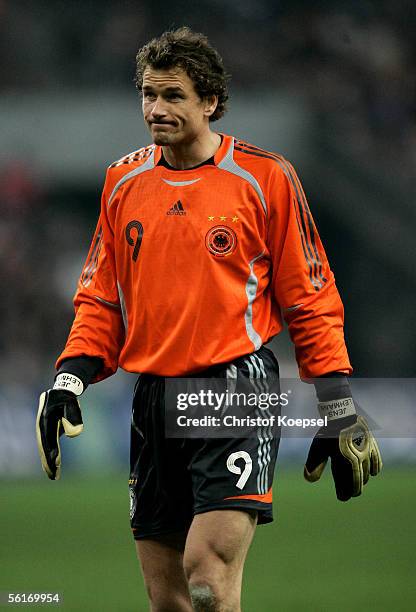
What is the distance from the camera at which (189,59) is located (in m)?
3.77

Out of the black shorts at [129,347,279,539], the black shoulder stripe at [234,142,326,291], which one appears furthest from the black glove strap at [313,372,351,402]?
the black shoulder stripe at [234,142,326,291]

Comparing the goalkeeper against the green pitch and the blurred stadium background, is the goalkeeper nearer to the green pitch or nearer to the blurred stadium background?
the green pitch

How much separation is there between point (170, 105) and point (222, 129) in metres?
8.96

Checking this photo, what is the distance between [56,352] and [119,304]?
303 inches

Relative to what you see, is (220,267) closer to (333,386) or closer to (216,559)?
(333,386)

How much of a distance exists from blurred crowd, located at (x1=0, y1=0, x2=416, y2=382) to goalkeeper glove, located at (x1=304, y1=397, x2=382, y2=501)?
8.84m

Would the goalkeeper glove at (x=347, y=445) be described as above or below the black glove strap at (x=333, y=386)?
below

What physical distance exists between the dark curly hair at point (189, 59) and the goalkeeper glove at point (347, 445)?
1153mm

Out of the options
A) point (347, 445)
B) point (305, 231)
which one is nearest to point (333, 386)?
point (347, 445)

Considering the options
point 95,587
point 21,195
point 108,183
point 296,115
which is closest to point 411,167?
point 296,115

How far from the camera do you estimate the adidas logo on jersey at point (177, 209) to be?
3.78m

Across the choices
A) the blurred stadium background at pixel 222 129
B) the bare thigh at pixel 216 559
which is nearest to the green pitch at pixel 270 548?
the blurred stadium background at pixel 222 129

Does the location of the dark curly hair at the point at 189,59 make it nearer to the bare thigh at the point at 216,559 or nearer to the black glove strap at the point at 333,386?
the black glove strap at the point at 333,386

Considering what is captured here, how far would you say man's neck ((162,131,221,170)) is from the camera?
385cm
